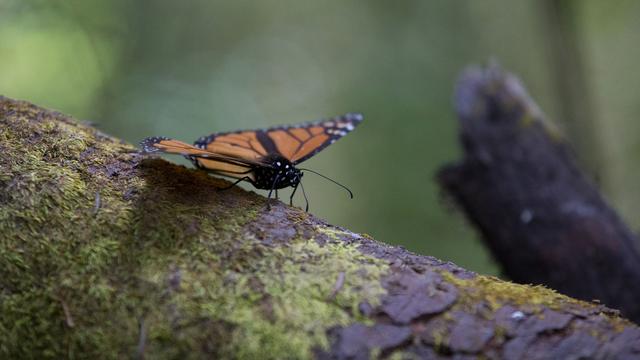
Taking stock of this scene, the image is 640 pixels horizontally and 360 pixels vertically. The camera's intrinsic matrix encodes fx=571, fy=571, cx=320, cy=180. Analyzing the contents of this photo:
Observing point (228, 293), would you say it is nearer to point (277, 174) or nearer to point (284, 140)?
point (277, 174)

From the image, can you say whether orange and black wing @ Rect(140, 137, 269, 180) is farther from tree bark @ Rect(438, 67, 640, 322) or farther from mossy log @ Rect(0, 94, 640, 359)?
tree bark @ Rect(438, 67, 640, 322)

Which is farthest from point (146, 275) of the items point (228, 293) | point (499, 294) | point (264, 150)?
point (264, 150)

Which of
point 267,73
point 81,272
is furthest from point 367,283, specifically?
point 267,73

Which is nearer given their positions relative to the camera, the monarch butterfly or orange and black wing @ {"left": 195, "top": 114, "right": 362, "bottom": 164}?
the monarch butterfly

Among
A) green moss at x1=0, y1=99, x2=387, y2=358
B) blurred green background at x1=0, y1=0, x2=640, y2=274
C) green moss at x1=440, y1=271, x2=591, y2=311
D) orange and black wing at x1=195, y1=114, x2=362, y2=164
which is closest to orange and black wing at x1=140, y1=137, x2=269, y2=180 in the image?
orange and black wing at x1=195, y1=114, x2=362, y2=164

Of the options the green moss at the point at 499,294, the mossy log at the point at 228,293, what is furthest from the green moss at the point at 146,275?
the green moss at the point at 499,294

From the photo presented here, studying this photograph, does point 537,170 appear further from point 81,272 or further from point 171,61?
point 171,61
